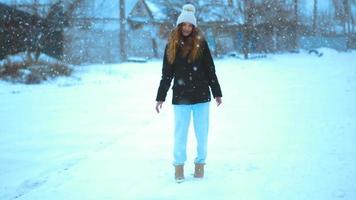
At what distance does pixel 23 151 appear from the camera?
22.2ft

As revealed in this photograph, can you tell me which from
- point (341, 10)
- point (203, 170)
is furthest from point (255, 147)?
point (341, 10)

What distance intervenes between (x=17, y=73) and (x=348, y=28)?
3969 centimetres

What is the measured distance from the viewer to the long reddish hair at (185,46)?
486 centimetres

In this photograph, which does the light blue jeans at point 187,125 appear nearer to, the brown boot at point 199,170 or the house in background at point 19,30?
the brown boot at point 199,170

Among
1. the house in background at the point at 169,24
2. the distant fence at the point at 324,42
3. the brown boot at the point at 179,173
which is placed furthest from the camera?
the distant fence at the point at 324,42

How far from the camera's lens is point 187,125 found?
16.4 feet

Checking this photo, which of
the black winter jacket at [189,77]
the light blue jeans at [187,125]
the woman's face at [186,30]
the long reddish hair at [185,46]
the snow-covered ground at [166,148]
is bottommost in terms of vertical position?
the snow-covered ground at [166,148]

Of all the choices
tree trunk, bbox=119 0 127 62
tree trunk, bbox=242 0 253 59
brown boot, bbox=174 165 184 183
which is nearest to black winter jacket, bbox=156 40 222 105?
brown boot, bbox=174 165 184 183

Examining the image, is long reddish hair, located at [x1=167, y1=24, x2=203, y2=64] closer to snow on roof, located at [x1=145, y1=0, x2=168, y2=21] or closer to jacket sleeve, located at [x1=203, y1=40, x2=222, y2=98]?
jacket sleeve, located at [x1=203, y1=40, x2=222, y2=98]

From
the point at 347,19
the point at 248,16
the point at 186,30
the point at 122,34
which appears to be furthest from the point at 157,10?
the point at 186,30

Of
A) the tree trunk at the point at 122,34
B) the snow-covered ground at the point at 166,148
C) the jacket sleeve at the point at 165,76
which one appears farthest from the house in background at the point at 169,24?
the jacket sleeve at the point at 165,76

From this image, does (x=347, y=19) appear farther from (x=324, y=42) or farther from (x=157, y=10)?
(x=157, y=10)

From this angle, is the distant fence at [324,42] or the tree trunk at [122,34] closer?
the tree trunk at [122,34]

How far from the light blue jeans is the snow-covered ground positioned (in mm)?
306
